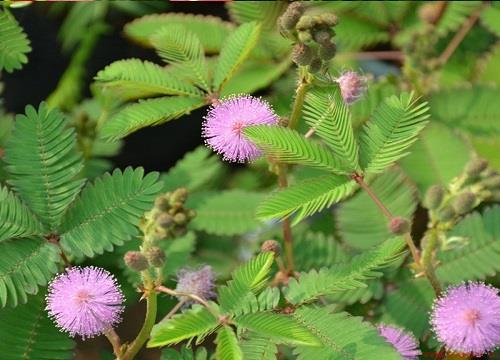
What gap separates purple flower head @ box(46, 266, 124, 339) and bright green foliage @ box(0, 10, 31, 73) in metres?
0.37

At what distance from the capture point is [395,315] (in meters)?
1.23

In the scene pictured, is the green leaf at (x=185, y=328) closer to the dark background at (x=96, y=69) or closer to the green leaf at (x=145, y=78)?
the green leaf at (x=145, y=78)

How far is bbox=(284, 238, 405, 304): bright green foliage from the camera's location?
38.5 inches

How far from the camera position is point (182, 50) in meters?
1.22

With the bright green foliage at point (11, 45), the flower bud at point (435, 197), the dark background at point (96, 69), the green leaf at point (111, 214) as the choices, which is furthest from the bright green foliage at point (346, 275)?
the dark background at point (96, 69)

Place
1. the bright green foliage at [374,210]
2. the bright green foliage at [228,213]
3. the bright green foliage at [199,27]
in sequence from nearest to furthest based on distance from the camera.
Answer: the bright green foliage at [374,210] < the bright green foliage at [228,213] < the bright green foliage at [199,27]

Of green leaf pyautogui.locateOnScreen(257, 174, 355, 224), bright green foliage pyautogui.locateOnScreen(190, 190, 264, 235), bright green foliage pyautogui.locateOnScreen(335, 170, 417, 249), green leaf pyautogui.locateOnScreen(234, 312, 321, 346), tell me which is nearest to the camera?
green leaf pyautogui.locateOnScreen(234, 312, 321, 346)

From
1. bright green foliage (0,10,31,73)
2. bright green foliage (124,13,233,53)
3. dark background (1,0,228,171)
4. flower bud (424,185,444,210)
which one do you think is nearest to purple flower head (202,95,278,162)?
flower bud (424,185,444,210)

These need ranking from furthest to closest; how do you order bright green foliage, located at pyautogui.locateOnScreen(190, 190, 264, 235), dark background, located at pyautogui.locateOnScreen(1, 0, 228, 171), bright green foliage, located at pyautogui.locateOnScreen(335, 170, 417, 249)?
dark background, located at pyautogui.locateOnScreen(1, 0, 228, 171) < bright green foliage, located at pyautogui.locateOnScreen(190, 190, 264, 235) < bright green foliage, located at pyautogui.locateOnScreen(335, 170, 417, 249)

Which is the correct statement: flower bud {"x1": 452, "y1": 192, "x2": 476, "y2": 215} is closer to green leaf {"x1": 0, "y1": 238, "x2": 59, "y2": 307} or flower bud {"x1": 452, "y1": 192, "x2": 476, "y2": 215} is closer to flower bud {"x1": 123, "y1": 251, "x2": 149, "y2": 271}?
flower bud {"x1": 123, "y1": 251, "x2": 149, "y2": 271}

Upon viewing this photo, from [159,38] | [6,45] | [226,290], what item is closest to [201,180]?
[159,38]

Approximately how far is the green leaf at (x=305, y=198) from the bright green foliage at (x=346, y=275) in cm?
8

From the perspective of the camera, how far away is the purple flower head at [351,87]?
1.10 meters

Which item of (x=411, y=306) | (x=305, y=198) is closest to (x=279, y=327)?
(x=305, y=198)
